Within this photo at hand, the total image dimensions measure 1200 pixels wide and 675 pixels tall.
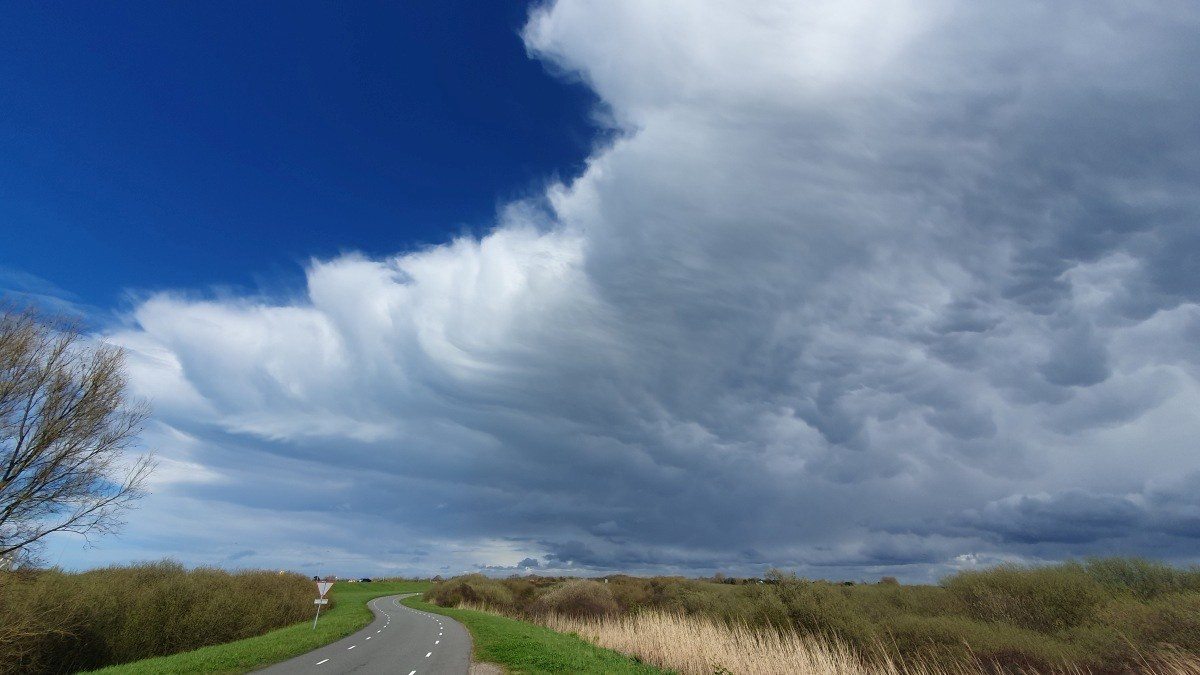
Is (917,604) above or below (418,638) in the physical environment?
above

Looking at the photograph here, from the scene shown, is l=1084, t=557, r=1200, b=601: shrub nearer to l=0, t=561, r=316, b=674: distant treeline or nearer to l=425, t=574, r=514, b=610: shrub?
l=0, t=561, r=316, b=674: distant treeline

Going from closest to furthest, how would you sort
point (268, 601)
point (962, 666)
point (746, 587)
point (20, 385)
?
point (962, 666)
point (20, 385)
point (746, 587)
point (268, 601)

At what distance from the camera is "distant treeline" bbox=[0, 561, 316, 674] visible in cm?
2428

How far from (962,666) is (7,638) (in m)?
35.7

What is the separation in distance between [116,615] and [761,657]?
34.2 metres

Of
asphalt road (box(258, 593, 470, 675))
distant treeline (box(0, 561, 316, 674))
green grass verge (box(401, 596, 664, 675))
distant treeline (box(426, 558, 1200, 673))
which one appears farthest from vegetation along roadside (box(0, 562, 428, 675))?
distant treeline (box(426, 558, 1200, 673))

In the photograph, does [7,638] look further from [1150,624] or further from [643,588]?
[643,588]

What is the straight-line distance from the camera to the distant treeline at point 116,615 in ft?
79.6

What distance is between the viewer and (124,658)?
104ft

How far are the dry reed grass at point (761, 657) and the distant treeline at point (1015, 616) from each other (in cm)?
49

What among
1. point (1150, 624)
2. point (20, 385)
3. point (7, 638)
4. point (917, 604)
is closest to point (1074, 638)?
point (1150, 624)

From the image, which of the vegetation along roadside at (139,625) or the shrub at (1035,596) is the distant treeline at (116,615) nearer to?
the vegetation along roadside at (139,625)

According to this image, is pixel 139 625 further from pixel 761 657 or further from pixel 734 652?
pixel 761 657

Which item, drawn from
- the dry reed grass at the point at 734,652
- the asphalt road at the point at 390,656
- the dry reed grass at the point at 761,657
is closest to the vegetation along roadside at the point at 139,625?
the asphalt road at the point at 390,656
